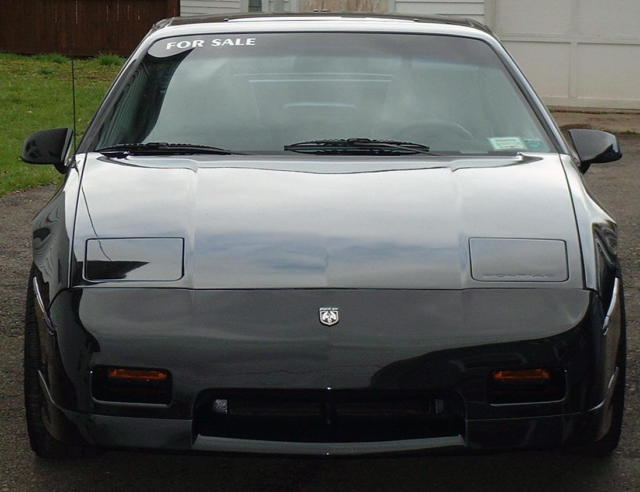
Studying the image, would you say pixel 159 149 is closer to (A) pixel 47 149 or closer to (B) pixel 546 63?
(A) pixel 47 149

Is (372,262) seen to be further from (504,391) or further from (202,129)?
(202,129)

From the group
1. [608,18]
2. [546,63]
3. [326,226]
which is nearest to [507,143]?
[326,226]

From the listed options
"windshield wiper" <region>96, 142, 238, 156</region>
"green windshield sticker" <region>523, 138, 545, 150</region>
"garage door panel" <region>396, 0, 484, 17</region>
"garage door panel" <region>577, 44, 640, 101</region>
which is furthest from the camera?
"garage door panel" <region>396, 0, 484, 17</region>

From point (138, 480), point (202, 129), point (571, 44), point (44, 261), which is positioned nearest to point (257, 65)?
point (202, 129)

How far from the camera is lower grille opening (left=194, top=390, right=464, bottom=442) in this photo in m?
3.48

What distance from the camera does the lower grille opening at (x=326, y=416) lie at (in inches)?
137

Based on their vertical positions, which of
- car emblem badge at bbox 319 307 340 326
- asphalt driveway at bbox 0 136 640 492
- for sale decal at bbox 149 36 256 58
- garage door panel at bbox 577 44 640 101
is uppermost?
for sale decal at bbox 149 36 256 58

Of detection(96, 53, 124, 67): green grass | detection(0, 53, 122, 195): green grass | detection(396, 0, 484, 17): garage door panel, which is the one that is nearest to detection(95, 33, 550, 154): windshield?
detection(0, 53, 122, 195): green grass

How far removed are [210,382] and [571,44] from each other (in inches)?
527

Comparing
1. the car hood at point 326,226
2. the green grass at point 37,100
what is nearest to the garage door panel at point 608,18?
the green grass at point 37,100

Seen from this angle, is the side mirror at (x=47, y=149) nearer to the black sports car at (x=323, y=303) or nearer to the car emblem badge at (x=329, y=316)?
the black sports car at (x=323, y=303)

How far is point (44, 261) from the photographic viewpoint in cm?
395

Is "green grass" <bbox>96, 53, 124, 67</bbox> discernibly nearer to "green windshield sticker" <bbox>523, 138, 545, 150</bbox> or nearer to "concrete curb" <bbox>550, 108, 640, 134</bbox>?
"concrete curb" <bbox>550, 108, 640, 134</bbox>

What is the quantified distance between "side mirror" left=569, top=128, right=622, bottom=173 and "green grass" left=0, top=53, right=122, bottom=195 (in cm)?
559
